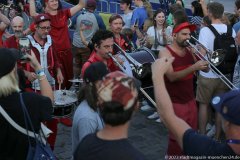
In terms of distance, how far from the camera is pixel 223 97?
2172 mm

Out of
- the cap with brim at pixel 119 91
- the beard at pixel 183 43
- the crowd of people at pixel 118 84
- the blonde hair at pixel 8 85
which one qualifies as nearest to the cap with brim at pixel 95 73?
the crowd of people at pixel 118 84

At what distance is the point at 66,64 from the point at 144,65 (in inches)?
83.1

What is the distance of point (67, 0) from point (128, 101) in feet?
42.2

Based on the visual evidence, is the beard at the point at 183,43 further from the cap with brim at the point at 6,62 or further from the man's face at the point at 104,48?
the cap with brim at the point at 6,62

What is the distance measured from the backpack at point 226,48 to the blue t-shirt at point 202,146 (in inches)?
124

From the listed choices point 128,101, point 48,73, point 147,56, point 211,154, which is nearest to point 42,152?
point 128,101

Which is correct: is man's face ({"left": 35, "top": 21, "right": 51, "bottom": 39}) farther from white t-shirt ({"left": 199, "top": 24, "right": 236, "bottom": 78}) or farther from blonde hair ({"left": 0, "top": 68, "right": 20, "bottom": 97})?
blonde hair ({"left": 0, "top": 68, "right": 20, "bottom": 97})

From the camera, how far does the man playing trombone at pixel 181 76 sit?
13.3ft

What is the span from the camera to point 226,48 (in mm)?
5262

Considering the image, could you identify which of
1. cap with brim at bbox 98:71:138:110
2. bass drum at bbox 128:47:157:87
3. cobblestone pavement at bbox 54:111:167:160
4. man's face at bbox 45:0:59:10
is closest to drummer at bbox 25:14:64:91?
cobblestone pavement at bbox 54:111:167:160

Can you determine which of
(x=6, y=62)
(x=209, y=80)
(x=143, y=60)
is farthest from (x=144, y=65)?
(x=6, y=62)

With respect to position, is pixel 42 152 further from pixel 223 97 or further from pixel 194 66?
pixel 194 66

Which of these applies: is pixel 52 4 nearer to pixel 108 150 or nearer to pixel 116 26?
pixel 116 26

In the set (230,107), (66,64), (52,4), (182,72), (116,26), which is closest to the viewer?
(230,107)
